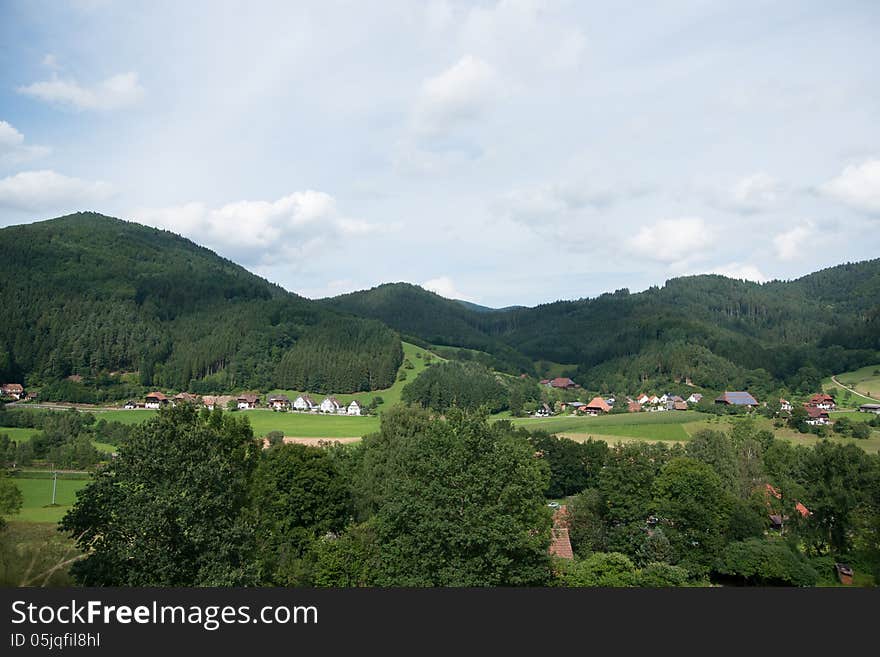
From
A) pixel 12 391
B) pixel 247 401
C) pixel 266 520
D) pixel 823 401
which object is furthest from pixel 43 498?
pixel 823 401

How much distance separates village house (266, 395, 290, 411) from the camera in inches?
4891

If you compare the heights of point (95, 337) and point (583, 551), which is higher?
point (95, 337)

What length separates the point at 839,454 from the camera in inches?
1398

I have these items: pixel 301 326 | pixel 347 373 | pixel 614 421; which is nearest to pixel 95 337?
pixel 301 326

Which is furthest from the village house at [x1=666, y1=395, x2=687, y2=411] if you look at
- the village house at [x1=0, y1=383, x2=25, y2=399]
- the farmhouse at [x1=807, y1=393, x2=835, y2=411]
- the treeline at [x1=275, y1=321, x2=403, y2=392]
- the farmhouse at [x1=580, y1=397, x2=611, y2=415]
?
the village house at [x1=0, y1=383, x2=25, y2=399]

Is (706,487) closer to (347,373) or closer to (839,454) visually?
(839,454)

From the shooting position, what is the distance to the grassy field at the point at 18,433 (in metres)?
65.0

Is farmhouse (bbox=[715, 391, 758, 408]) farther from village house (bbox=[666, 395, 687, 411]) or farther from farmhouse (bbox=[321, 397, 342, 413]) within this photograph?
farmhouse (bbox=[321, 397, 342, 413])

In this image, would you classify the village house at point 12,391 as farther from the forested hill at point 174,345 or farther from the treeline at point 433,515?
the treeline at point 433,515

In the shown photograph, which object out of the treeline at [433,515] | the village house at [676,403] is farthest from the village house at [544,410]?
the treeline at [433,515]

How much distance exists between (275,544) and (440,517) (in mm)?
11776

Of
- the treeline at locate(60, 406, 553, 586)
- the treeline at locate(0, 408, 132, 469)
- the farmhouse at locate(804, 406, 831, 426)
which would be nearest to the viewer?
the treeline at locate(60, 406, 553, 586)

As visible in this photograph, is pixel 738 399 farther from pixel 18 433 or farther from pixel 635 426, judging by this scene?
pixel 18 433

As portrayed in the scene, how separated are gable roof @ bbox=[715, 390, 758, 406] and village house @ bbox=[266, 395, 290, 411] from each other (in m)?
94.5
